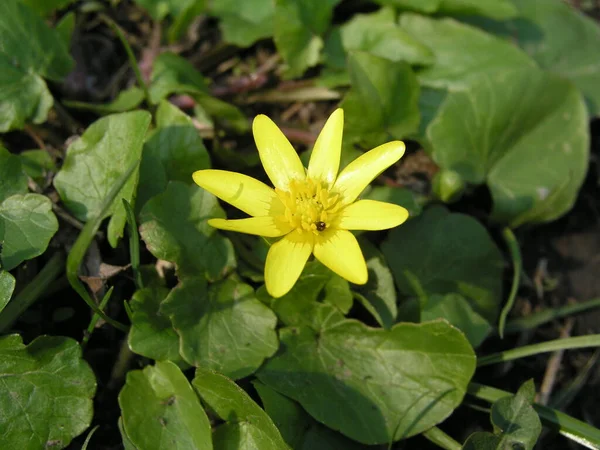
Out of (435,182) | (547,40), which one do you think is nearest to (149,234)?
(435,182)

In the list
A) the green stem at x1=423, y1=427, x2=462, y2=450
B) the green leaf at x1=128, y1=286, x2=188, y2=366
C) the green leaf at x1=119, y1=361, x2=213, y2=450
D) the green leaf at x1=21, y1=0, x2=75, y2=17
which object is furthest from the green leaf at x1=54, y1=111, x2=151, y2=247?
the green stem at x1=423, y1=427, x2=462, y2=450

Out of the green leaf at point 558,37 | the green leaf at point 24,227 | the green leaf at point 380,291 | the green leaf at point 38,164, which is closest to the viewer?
the green leaf at point 24,227

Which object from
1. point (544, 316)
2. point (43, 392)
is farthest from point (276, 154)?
point (544, 316)

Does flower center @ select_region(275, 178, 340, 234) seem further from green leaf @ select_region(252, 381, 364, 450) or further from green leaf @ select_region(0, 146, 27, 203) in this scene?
green leaf @ select_region(0, 146, 27, 203)

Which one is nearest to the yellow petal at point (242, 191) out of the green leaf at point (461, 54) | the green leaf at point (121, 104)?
the green leaf at point (121, 104)

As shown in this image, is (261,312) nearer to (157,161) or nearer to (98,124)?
(157,161)

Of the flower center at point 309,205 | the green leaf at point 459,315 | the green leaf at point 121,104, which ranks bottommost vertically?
the green leaf at point 459,315

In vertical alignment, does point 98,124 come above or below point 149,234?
above

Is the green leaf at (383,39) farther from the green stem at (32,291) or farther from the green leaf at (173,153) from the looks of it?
the green stem at (32,291)
